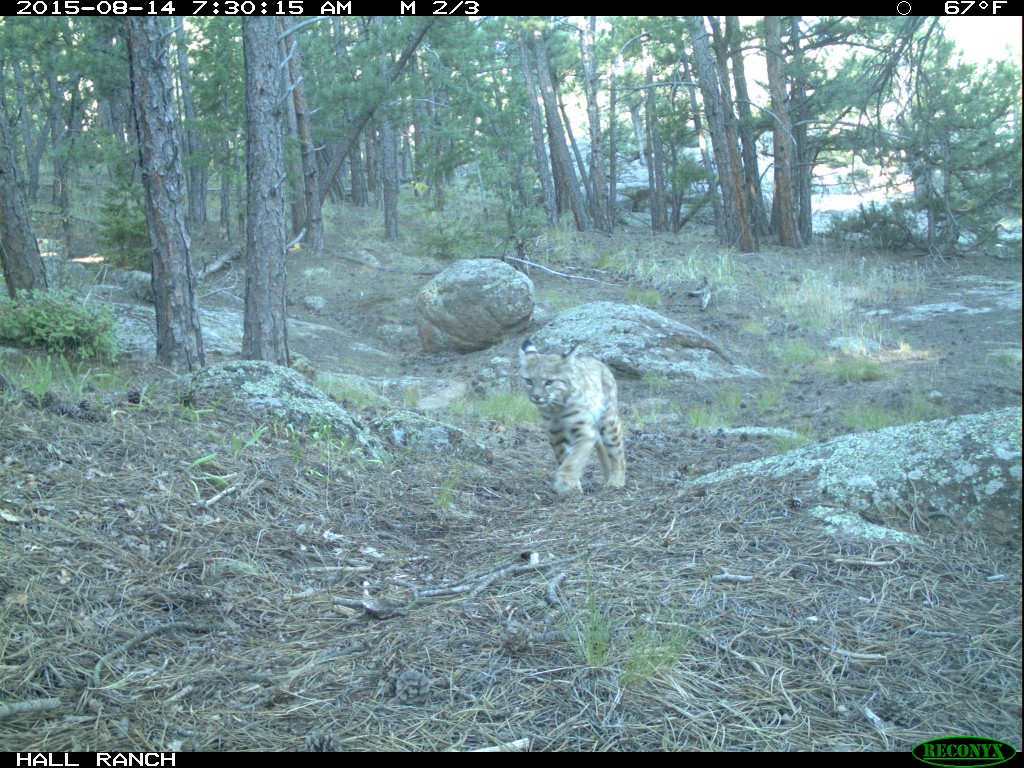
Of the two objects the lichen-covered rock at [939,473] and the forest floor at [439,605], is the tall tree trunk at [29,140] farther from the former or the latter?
the lichen-covered rock at [939,473]

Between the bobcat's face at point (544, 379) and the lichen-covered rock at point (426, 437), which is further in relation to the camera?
the lichen-covered rock at point (426, 437)

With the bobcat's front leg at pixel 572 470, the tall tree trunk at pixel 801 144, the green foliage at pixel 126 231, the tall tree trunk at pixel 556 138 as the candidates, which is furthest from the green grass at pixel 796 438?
the tall tree trunk at pixel 556 138

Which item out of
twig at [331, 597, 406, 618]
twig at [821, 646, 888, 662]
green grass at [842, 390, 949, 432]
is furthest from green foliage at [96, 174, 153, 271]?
twig at [821, 646, 888, 662]

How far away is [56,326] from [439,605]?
738cm

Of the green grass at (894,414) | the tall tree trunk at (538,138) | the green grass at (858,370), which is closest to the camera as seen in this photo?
the green grass at (894,414)

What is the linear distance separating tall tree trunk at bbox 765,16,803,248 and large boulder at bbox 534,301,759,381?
9661 millimetres

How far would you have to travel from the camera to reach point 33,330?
30.2ft

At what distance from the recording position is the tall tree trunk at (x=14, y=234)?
34.8ft

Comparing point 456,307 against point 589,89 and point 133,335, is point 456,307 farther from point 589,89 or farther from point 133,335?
point 589,89

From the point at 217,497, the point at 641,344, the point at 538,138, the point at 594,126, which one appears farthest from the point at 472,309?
the point at 594,126

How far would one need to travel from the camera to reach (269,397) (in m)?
6.72
